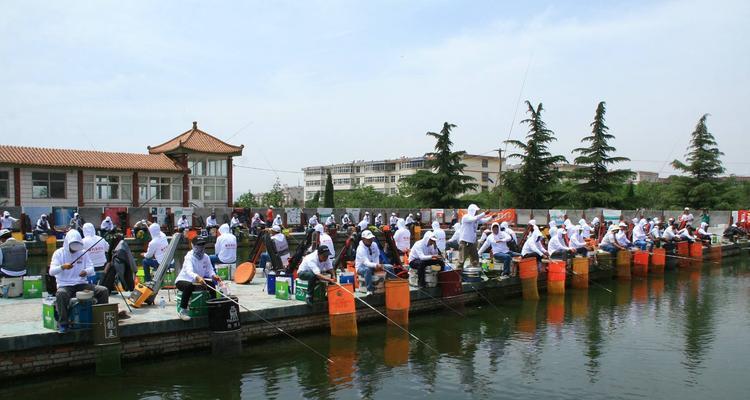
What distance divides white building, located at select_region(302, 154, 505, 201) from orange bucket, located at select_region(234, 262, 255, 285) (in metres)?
64.2

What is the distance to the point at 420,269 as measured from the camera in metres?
13.9

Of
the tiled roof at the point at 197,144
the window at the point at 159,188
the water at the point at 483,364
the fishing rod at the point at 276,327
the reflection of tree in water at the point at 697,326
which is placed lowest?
the reflection of tree in water at the point at 697,326

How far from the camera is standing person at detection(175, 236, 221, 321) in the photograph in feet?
33.3

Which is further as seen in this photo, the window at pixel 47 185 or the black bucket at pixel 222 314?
the window at pixel 47 185

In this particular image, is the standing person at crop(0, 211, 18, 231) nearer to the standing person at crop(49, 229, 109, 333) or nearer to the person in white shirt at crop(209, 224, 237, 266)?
the person in white shirt at crop(209, 224, 237, 266)

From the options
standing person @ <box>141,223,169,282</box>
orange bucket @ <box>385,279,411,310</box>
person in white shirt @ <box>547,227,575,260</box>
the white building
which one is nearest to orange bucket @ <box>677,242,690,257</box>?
person in white shirt @ <box>547,227,575,260</box>

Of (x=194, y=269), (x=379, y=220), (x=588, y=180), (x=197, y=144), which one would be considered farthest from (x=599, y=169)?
(x=194, y=269)

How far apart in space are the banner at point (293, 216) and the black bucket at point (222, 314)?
91.9 ft

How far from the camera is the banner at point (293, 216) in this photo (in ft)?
126

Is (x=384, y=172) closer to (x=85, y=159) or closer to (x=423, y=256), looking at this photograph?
(x=85, y=159)

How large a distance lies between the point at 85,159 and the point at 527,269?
28.6 m

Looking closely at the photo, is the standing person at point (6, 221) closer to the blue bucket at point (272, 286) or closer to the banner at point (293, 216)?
the banner at point (293, 216)

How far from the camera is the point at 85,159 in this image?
35.0 m

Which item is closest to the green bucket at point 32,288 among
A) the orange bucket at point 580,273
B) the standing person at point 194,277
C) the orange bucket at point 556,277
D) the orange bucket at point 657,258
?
the standing person at point 194,277
